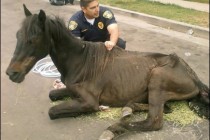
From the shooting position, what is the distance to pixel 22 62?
3.95m

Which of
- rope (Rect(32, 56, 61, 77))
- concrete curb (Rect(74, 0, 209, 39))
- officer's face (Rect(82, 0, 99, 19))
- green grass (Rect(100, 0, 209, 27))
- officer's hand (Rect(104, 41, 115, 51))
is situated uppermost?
officer's face (Rect(82, 0, 99, 19))

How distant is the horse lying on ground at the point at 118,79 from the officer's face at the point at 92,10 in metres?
0.50

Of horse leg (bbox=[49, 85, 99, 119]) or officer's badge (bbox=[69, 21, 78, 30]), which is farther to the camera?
officer's badge (bbox=[69, 21, 78, 30])

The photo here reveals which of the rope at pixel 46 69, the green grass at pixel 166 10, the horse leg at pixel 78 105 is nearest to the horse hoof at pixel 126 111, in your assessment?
the horse leg at pixel 78 105

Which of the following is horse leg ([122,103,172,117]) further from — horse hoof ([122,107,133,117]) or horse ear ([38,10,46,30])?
horse ear ([38,10,46,30])

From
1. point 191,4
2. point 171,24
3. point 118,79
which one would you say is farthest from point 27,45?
point 191,4

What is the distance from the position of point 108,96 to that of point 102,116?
26cm

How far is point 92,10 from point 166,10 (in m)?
5.52

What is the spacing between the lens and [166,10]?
9.96m

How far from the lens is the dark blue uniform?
5.06 metres

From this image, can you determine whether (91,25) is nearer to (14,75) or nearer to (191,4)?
(14,75)

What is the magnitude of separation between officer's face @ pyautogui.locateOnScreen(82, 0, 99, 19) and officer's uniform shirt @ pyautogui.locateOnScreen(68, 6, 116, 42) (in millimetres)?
141

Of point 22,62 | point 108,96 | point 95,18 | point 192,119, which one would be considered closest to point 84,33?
point 95,18

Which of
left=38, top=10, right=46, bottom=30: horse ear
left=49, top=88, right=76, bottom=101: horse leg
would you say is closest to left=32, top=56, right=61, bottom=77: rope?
left=49, top=88, right=76, bottom=101: horse leg
